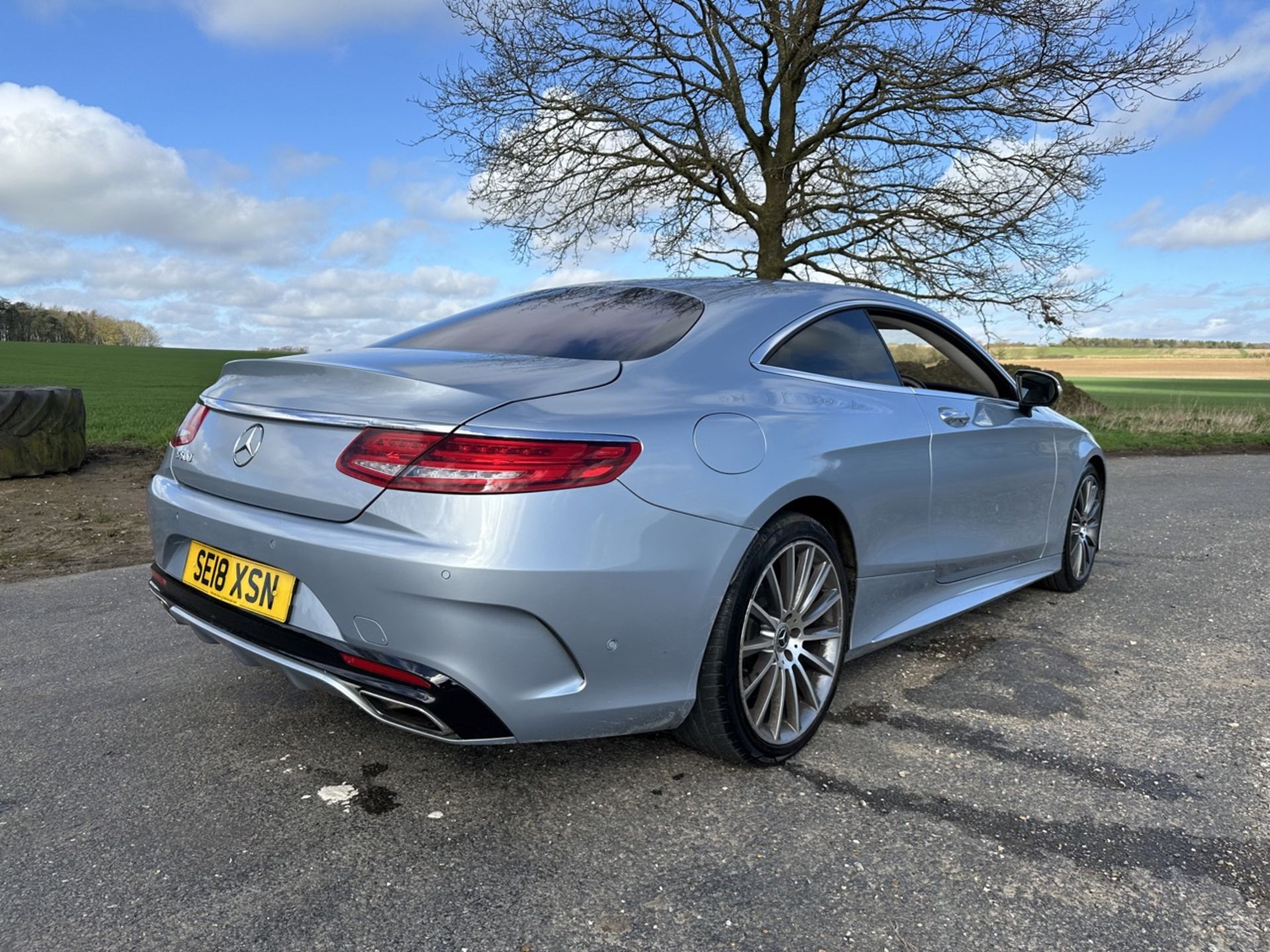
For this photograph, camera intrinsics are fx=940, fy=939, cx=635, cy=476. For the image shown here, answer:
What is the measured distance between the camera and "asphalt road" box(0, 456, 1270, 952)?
1989mm

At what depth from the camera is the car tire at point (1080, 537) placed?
4.79 meters

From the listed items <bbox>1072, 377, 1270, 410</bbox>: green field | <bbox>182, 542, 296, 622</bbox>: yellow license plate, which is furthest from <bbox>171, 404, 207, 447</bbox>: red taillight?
<bbox>1072, 377, 1270, 410</bbox>: green field

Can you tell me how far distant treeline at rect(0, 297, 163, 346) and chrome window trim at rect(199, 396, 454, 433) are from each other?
254ft

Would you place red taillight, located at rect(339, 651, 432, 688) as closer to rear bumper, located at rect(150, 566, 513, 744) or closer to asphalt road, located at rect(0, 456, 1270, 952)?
rear bumper, located at rect(150, 566, 513, 744)

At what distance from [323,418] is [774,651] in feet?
4.58

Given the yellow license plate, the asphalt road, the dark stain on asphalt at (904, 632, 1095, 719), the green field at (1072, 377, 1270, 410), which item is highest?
the green field at (1072, 377, 1270, 410)

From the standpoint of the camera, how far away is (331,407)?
2.38 meters

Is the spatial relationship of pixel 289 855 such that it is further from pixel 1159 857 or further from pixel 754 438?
pixel 1159 857

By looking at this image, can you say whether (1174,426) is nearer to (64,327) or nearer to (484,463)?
(484,463)

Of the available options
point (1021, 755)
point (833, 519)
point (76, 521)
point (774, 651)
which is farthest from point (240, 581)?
point (76, 521)

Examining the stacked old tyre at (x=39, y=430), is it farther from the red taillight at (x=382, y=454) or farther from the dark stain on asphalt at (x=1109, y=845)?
the dark stain on asphalt at (x=1109, y=845)

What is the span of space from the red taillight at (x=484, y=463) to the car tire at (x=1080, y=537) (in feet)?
10.9

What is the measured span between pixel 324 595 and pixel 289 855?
0.61 meters

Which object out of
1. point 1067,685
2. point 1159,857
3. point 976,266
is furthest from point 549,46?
point 1159,857
